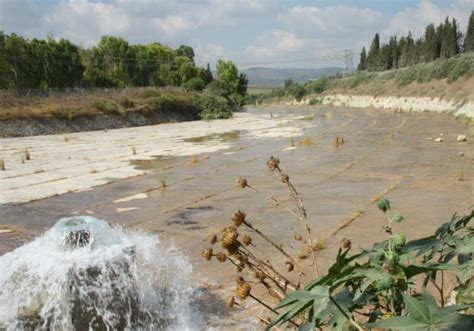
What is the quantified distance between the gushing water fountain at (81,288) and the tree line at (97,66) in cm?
4106

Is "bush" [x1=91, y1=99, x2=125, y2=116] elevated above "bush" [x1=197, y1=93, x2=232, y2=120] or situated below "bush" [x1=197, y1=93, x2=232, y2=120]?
above

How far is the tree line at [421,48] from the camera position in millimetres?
60875

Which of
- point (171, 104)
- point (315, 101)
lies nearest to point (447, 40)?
point (315, 101)

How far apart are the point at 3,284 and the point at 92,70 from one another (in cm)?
5541

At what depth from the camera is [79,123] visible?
109ft

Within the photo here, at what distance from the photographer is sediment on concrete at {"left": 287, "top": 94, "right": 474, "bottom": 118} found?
115 ft

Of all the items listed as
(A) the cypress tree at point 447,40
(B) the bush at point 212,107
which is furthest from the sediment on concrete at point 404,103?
(B) the bush at point 212,107

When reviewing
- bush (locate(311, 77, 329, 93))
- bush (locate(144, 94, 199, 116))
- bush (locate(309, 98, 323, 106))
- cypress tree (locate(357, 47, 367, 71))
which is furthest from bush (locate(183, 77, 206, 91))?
cypress tree (locate(357, 47, 367, 71))

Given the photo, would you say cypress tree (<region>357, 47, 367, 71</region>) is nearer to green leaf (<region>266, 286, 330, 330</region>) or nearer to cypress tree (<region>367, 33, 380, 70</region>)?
cypress tree (<region>367, 33, 380, 70</region>)

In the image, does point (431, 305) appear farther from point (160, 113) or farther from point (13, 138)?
point (160, 113)

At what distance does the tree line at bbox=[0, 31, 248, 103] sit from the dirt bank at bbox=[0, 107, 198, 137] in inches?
452

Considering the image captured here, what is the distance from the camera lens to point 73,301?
425 cm

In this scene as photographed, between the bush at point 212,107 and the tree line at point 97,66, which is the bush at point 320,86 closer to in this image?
the tree line at point 97,66

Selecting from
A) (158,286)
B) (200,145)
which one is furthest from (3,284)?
(200,145)
